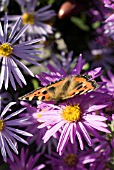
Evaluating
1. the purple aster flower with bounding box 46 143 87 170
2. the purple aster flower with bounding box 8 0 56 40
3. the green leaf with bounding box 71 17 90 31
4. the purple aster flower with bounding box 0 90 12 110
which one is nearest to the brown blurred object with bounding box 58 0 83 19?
the purple aster flower with bounding box 8 0 56 40

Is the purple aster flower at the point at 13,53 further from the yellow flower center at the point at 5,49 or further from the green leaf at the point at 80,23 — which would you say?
the green leaf at the point at 80,23

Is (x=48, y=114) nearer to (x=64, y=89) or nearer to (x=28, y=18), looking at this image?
(x=64, y=89)

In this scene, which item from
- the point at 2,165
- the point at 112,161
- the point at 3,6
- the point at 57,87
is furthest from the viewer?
the point at 3,6

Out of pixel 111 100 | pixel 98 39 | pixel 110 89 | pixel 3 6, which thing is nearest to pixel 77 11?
pixel 98 39

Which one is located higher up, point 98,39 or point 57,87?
point 98,39

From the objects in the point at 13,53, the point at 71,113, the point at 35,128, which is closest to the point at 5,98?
the point at 35,128

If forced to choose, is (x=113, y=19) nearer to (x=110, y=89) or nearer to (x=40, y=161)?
(x=110, y=89)

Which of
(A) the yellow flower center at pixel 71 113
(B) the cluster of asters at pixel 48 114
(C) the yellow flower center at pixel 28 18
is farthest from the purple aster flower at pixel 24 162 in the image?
(C) the yellow flower center at pixel 28 18
